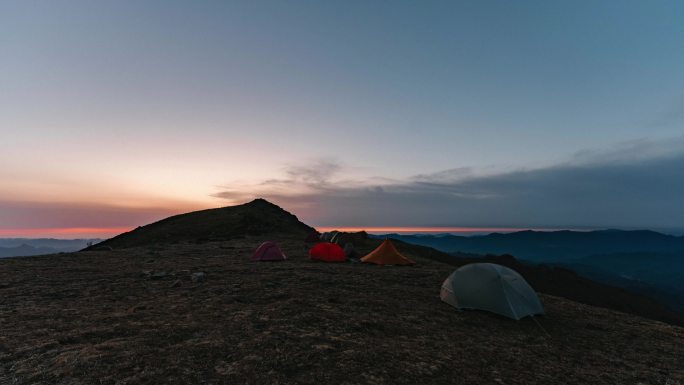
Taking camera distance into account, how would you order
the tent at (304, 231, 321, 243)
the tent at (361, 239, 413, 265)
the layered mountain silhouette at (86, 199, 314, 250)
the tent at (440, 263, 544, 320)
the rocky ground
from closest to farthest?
the rocky ground
the tent at (440, 263, 544, 320)
the tent at (361, 239, 413, 265)
the tent at (304, 231, 321, 243)
the layered mountain silhouette at (86, 199, 314, 250)

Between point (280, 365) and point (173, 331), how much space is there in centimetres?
360

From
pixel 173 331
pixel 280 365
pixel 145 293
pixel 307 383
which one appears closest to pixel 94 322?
pixel 173 331

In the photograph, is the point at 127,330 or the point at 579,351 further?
the point at 579,351

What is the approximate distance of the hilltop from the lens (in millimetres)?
7008

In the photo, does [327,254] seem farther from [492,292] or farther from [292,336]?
[292,336]

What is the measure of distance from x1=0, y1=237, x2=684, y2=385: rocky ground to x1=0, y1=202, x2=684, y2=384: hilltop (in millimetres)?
A: 44

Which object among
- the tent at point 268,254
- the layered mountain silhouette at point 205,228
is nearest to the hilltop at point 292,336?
the tent at point 268,254

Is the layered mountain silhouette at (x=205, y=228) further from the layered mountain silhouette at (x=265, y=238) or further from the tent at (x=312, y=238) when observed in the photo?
the tent at (x=312, y=238)

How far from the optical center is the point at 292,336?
8.83m

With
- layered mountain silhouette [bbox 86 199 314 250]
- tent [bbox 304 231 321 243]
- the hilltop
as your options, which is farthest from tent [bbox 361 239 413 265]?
layered mountain silhouette [bbox 86 199 314 250]

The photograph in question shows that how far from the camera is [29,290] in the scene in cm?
1312

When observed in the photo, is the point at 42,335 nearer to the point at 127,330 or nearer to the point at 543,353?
the point at 127,330

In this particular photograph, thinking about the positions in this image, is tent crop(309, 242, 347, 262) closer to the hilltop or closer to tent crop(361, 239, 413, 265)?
tent crop(361, 239, 413, 265)

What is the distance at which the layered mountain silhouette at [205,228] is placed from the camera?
123 ft
